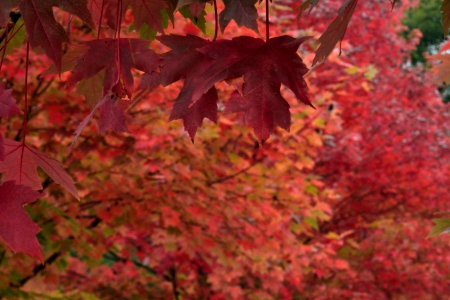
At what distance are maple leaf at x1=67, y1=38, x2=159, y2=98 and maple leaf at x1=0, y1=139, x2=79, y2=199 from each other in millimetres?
199

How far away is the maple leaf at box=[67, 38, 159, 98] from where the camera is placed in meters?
1.11

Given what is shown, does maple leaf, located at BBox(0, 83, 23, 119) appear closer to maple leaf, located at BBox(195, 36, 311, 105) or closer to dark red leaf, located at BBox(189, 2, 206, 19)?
maple leaf, located at BBox(195, 36, 311, 105)

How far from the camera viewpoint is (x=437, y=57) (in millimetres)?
1718

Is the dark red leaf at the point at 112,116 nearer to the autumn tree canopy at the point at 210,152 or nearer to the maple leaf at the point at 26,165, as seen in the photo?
the autumn tree canopy at the point at 210,152

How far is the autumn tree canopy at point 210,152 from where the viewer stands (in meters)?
1.08

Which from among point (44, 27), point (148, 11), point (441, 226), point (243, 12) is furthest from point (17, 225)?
point (441, 226)

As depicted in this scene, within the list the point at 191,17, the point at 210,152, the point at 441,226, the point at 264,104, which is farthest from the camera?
the point at 210,152

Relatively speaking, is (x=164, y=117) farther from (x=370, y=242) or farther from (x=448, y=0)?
(x=370, y=242)

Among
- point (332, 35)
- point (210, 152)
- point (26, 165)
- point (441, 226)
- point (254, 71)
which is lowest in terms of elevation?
point (441, 226)

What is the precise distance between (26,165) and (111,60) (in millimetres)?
319

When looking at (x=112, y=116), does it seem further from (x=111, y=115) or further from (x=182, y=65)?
(x=182, y=65)

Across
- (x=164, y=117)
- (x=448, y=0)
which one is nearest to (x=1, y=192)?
(x=448, y=0)

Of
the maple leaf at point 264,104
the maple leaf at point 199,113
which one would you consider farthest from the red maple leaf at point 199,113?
the maple leaf at point 264,104

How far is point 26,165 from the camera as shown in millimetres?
1174
